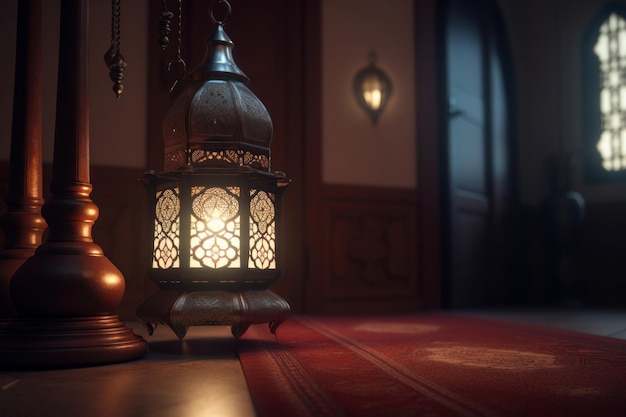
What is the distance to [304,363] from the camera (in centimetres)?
195

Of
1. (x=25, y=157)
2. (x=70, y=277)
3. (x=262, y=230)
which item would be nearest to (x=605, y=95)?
(x=262, y=230)

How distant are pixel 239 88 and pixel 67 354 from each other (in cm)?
116

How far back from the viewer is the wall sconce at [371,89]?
4613mm

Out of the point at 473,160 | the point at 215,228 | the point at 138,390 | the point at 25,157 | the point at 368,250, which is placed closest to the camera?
the point at 138,390

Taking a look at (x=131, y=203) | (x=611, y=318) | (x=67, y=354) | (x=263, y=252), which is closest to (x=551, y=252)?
(x=611, y=318)

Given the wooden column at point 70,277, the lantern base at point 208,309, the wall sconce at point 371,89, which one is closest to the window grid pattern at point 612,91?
the wall sconce at point 371,89

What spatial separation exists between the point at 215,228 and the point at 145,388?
0.88 m

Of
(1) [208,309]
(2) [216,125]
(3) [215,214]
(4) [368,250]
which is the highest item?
(2) [216,125]

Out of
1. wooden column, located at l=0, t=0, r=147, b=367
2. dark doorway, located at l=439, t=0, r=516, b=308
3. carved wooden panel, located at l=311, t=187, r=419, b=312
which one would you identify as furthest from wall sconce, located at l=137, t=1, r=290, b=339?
dark doorway, located at l=439, t=0, r=516, b=308

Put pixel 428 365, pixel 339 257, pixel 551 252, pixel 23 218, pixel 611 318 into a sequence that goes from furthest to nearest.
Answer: pixel 551 252, pixel 339 257, pixel 611 318, pixel 23 218, pixel 428 365

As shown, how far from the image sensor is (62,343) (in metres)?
1.83

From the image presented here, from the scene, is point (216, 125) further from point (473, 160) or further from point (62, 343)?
point (473, 160)

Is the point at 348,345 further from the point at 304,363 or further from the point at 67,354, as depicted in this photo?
the point at 67,354

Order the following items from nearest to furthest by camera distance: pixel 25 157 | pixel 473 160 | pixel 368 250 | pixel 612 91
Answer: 1. pixel 25 157
2. pixel 368 250
3. pixel 473 160
4. pixel 612 91
